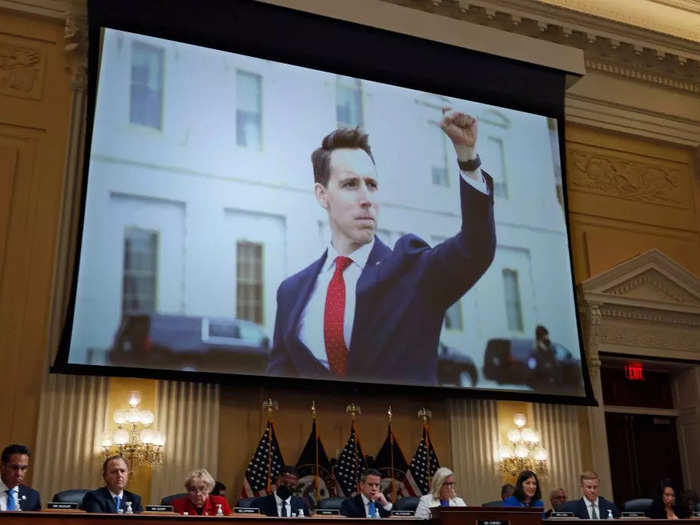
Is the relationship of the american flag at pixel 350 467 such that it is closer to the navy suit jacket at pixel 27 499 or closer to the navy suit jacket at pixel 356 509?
the navy suit jacket at pixel 356 509

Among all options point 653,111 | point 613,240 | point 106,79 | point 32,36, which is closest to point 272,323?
point 106,79

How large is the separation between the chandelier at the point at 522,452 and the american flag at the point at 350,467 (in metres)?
1.83

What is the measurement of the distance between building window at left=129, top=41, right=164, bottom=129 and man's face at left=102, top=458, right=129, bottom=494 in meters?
4.28

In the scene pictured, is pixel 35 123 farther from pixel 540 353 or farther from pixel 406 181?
pixel 540 353

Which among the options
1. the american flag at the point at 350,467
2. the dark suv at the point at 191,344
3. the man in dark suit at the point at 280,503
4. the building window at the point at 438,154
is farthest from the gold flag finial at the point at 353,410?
the building window at the point at 438,154

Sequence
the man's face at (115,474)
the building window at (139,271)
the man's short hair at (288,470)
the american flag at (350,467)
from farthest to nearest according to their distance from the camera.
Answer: the american flag at (350,467) → the building window at (139,271) → the man's short hair at (288,470) → the man's face at (115,474)

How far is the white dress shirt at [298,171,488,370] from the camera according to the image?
908cm

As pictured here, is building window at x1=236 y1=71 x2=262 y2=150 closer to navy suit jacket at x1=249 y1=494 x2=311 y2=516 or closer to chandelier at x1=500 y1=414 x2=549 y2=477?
navy suit jacket at x1=249 y1=494 x2=311 y2=516

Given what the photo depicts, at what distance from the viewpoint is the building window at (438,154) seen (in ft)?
34.0

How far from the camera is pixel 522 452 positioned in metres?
9.81

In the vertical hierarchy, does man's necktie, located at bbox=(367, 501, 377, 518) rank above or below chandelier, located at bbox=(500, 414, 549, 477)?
below

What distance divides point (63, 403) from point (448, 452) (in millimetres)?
4171

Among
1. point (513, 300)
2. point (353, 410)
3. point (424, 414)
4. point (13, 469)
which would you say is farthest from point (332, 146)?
point (13, 469)

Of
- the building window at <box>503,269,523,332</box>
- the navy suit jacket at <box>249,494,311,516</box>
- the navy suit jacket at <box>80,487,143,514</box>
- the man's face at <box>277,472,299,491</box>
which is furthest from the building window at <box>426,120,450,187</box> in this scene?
the navy suit jacket at <box>80,487,143,514</box>
